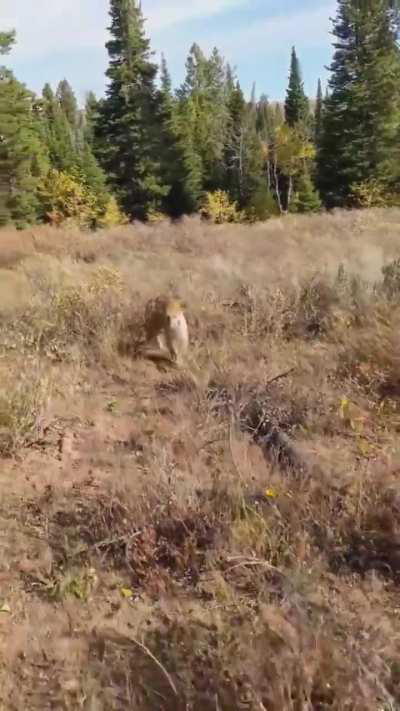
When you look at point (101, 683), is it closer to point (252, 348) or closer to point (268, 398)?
point (268, 398)

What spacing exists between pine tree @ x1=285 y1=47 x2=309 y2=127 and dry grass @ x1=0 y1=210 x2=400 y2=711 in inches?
1431

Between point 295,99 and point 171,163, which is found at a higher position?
point 295,99

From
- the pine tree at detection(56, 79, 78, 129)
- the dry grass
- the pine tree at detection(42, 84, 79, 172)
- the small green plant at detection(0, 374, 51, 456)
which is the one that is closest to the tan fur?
the dry grass

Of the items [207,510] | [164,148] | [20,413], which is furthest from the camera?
[164,148]

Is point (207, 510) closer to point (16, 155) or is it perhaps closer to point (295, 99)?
point (16, 155)

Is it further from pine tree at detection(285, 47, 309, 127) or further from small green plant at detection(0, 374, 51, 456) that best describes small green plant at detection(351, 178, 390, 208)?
small green plant at detection(0, 374, 51, 456)

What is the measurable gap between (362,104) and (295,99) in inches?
525

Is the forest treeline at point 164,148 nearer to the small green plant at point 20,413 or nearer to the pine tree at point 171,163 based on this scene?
the pine tree at point 171,163

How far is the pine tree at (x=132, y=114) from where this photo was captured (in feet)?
91.9

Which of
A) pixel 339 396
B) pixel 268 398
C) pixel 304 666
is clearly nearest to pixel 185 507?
pixel 304 666

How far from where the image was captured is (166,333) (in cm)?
546

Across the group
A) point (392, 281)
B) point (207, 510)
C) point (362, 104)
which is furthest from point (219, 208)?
point (207, 510)

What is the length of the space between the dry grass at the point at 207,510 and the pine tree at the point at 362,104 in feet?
77.9

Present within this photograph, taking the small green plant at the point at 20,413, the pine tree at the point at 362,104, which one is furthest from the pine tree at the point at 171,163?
the small green plant at the point at 20,413
